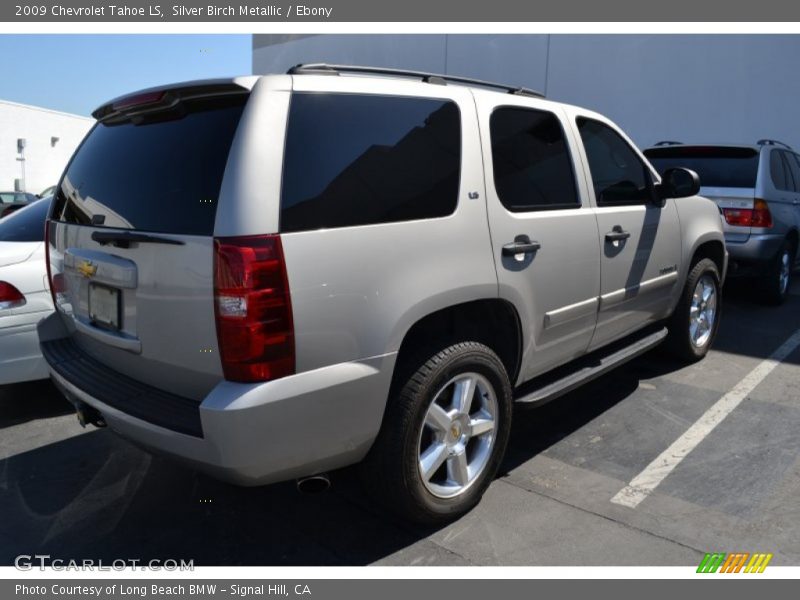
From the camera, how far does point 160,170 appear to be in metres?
2.52

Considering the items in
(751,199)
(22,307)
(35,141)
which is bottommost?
(22,307)

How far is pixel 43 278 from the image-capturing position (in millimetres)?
3996

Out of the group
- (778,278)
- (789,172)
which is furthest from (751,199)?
(789,172)

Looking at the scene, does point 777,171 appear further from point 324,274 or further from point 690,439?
point 324,274

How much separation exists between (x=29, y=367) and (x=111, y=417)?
6.19ft

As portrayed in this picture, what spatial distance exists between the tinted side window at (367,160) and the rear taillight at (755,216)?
491 centimetres

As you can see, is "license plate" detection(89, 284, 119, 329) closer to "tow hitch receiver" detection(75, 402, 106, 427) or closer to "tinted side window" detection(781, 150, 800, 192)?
"tow hitch receiver" detection(75, 402, 106, 427)

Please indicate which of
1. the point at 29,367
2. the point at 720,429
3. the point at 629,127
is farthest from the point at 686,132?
the point at 29,367

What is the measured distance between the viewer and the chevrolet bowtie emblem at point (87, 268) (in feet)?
8.84

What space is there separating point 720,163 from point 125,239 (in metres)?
6.32

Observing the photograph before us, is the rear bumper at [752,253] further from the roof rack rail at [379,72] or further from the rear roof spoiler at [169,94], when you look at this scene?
the rear roof spoiler at [169,94]

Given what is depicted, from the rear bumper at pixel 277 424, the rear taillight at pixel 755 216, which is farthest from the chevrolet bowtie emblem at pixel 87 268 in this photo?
the rear taillight at pixel 755 216

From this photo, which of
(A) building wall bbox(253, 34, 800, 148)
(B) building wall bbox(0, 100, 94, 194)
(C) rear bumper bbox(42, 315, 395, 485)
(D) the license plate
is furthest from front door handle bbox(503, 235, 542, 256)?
(B) building wall bbox(0, 100, 94, 194)

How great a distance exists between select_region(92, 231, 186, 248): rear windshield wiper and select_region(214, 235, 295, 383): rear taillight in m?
0.25
